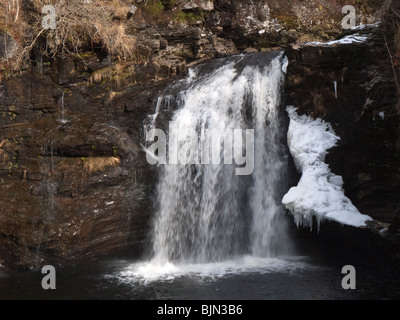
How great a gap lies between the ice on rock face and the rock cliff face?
30cm

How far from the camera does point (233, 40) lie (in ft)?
50.0

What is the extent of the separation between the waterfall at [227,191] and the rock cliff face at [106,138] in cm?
63

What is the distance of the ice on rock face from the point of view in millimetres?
8431

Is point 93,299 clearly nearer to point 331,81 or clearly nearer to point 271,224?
point 271,224

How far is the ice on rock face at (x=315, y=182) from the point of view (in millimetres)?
8431

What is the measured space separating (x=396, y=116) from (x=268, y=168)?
10.4 ft

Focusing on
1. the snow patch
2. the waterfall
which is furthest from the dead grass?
the snow patch

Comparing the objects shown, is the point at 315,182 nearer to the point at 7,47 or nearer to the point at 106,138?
the point at 106,138

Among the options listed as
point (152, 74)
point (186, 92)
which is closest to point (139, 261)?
point (186, 92)

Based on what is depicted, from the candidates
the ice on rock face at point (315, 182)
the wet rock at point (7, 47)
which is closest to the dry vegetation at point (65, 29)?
the wet rock at point (7, 47)

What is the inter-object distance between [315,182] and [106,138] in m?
5.51

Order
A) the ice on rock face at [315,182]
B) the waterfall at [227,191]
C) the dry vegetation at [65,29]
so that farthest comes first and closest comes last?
the dry vegetation at [65,29]
the waterfall at [227,191]
the ice on rock face at [315,182]

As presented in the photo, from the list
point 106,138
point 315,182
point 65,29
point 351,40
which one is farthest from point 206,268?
point 65,29

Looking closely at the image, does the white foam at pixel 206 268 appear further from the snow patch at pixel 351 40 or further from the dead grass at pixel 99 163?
the snow patch at pixel 351 40
